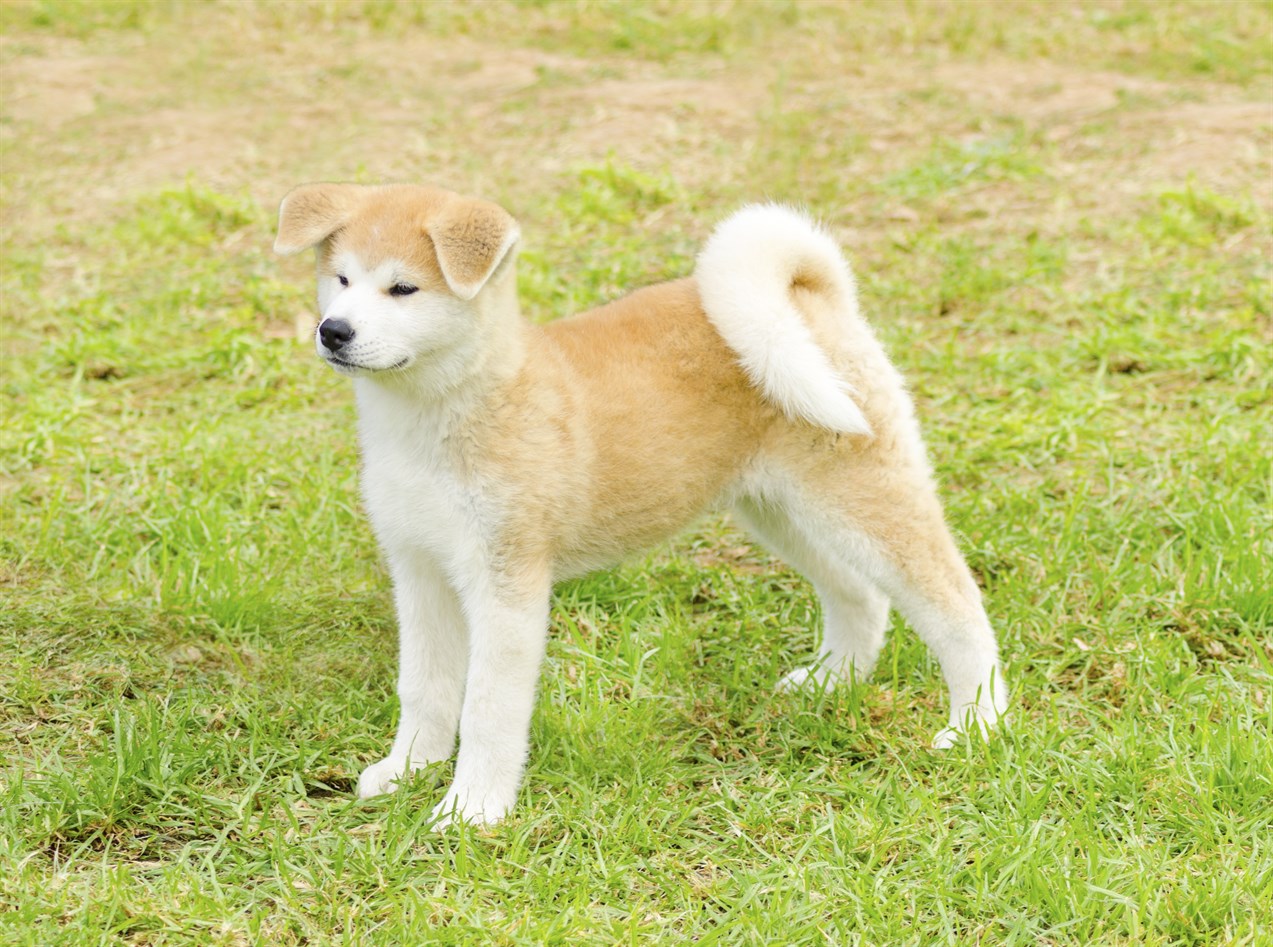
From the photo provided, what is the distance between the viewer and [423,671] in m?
4.00

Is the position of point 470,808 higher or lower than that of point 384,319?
lower

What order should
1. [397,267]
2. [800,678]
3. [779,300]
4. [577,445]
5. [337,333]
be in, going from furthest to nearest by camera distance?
[800,678], [779,300], [577,445], [397,267], [337,333]

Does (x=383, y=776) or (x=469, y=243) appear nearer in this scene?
Answer: (x=469, y=243)

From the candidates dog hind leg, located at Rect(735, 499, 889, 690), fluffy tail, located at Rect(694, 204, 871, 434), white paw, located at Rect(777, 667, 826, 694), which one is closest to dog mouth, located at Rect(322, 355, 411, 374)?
fluffy tail, located at Rect(694, 204, 871, 434)

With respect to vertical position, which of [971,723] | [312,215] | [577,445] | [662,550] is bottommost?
[662,550]

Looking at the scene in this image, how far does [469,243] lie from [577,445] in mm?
668

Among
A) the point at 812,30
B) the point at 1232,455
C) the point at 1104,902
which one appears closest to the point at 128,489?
the point at 1104,902

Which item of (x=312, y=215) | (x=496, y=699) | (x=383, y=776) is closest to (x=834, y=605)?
(x=496, y=699)

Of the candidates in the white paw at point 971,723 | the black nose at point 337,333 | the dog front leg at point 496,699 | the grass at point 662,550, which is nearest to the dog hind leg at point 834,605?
the grass at point 662,550

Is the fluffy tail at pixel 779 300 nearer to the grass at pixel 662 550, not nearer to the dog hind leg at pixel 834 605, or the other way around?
the dog hind leg at pixel 834 605

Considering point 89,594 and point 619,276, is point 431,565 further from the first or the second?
point 619,276

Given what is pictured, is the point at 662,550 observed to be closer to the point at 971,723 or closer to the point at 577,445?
the point at 577,445

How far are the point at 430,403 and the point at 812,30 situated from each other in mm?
8302

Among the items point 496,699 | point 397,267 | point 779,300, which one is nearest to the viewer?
point 397,267
